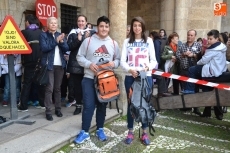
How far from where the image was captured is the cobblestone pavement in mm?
3820

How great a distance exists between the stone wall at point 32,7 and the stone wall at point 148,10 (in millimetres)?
1761

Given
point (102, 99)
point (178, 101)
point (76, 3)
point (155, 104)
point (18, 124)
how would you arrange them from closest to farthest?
point (102, 99)
point (18, 124)
point (178, 101)
point (155, 104)
point (76, 3)

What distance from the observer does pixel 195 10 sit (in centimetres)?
991

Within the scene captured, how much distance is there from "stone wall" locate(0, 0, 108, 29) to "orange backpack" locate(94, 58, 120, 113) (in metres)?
4.05

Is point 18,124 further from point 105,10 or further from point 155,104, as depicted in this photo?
point 105,10

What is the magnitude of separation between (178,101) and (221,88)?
0.90 metres

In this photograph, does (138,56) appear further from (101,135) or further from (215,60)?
(215,60)

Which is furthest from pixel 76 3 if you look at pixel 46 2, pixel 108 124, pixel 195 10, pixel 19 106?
pixel 108 124

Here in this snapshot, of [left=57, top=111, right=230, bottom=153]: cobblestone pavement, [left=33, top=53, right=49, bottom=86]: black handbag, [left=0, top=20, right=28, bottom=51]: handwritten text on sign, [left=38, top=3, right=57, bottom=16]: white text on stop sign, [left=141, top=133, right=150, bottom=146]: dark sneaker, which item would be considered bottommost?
[left=57, top=111, right=230, bottom=153]: cobblestone pavement

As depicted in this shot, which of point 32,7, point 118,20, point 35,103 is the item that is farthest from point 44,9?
point 118,20

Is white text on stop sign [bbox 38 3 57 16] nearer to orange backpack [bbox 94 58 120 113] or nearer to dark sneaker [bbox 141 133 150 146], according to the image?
orange backpack [bbox 94 58 120 113]

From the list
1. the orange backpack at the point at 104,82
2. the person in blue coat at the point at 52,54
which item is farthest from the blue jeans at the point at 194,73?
the person in blue coat at the point at 52,54

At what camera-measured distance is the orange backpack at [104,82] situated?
366cm

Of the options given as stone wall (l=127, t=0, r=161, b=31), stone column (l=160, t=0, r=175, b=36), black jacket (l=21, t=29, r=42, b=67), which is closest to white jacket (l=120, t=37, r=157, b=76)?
black jacket (l=21, t=29, r=42, b=67)
